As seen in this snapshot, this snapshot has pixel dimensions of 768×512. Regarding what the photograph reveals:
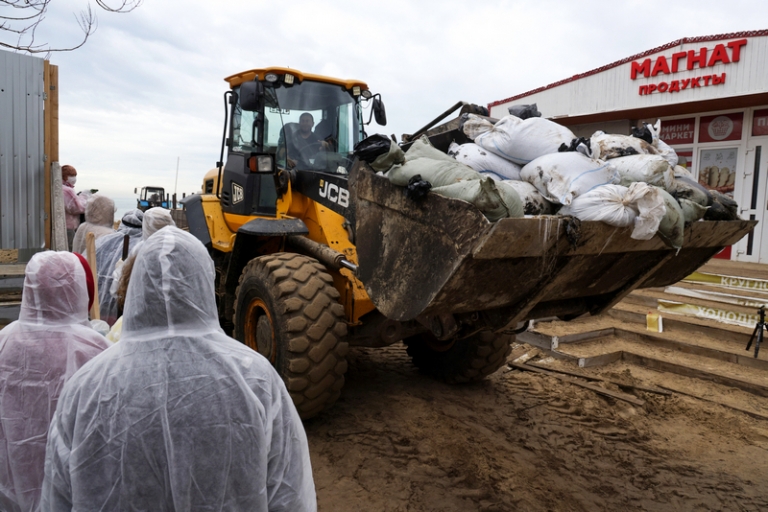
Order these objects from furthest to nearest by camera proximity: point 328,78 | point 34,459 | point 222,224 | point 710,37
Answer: point 710,37, point 222,224, point 328,78, point 34,459

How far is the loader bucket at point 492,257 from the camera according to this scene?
2773 mm

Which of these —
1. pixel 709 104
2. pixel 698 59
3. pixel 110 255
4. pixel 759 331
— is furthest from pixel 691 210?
pixel 709 104

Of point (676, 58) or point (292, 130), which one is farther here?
point (676, 58)

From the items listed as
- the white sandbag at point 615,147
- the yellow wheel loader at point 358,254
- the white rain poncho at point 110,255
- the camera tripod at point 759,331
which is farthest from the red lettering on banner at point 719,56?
the white rain poncho at point 110,255

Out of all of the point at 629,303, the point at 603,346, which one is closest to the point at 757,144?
the point at 629,303

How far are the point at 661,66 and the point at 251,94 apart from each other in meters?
8.59

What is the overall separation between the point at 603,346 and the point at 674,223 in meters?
4.06

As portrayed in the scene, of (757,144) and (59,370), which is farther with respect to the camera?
(757,144)

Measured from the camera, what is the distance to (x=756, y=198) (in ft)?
32.3

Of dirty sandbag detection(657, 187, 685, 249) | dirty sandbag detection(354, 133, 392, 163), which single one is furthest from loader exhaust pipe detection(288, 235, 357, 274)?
dirty sandbag detection(657, 187, 685, 249)

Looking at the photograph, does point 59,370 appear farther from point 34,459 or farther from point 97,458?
point 97,458

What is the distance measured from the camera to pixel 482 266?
9.45 ft

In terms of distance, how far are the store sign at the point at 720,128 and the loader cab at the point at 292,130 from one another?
26.2 ft

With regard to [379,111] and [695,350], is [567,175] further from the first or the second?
[695,350]
